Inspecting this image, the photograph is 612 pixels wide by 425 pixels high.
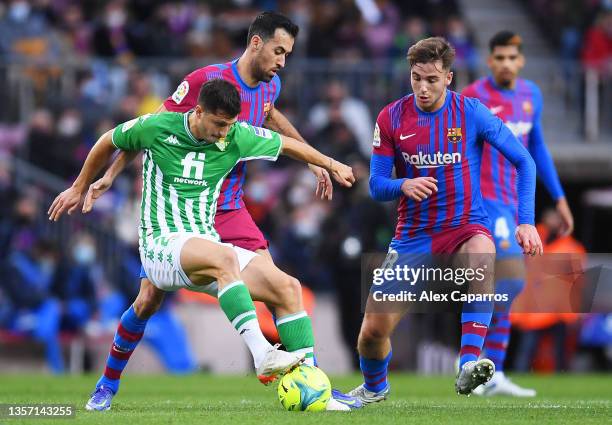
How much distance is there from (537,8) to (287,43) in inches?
616

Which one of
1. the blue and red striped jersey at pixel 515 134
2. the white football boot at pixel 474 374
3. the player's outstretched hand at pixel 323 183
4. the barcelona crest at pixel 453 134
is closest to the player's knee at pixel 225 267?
the player's outstretched hand at pixel 323 183

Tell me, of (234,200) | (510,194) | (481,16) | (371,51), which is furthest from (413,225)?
(481,16)

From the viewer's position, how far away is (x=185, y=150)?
827 cm

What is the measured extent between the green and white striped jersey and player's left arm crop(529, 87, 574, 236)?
3.29 meters

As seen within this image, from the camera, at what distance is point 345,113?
18516mm

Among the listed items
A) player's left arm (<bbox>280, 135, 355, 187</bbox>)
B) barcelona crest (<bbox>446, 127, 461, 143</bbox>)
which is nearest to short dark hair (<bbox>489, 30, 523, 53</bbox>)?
barcelona crest (<bbox>446, 127, 461, 143</bbox>)

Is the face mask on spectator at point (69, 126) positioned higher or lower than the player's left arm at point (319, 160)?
lower

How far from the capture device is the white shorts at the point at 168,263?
7.96 metres

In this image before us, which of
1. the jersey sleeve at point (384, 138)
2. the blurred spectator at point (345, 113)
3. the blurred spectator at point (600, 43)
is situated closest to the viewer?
the jersey sleeve at point (384, 138)

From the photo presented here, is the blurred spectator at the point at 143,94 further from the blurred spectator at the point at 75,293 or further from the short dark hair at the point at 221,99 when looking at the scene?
the short dark hair at the point at 221,99

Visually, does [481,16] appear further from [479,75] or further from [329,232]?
[329,232]

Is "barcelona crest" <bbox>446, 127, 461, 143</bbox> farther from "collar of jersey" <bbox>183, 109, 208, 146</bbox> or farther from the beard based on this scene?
"collar of jersey" <bbox>183, 109, 208, 146</bbox>

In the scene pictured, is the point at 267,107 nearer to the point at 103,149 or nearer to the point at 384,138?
the point at 384,138

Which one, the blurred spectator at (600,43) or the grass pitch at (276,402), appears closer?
the grass pitch at (276,402)
